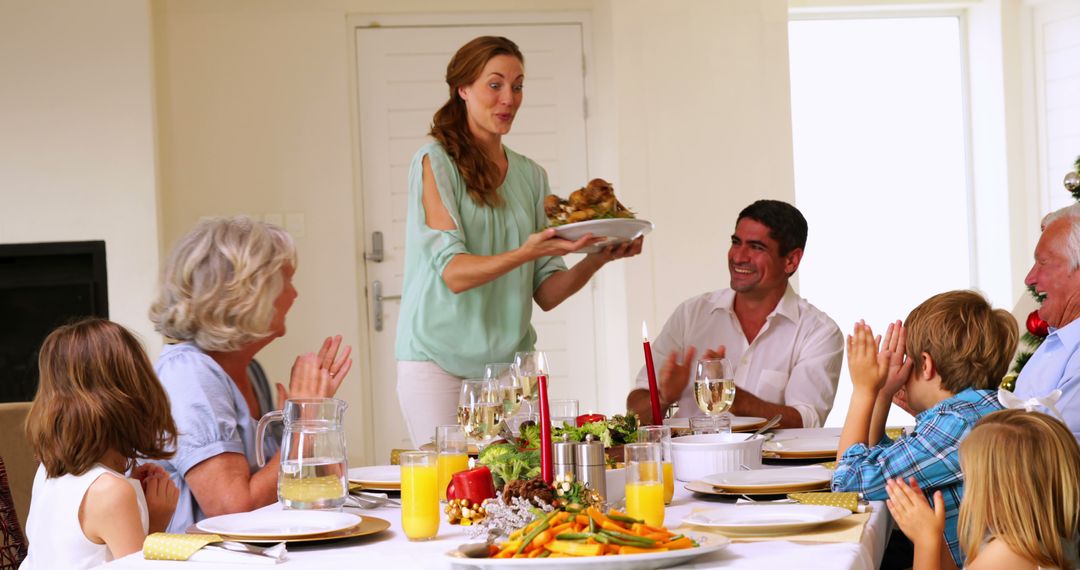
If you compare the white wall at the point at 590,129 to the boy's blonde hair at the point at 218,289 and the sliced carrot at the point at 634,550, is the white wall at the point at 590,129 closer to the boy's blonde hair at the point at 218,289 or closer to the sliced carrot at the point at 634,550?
the boy's blonde hair at the point at 218,289

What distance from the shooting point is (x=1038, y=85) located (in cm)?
651

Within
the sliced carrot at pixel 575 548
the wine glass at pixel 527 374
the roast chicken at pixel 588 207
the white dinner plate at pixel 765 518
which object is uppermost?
the roast chicken at pixel 588 207

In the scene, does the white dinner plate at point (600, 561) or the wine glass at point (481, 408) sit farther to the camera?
the wine glass at point (481, 408)

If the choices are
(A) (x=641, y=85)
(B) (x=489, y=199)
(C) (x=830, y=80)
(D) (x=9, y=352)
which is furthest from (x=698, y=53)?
(D) (x=9, y=352)

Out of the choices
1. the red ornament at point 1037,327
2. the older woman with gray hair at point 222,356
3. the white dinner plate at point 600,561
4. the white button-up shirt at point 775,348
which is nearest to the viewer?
the white dinner plate at point 600,561

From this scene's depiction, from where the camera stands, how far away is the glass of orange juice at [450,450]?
1.90 m

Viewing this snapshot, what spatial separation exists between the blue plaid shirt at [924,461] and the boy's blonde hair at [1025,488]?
0.57ft

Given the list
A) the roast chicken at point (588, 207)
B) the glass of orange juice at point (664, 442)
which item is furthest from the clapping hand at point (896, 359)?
the roast chicken at point (588, 207)

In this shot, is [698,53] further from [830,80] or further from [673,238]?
[830,80]

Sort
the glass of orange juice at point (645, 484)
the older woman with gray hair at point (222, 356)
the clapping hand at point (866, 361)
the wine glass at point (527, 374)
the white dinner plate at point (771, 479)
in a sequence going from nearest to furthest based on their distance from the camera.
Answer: the glass of orange juice at point (645, 484) < the white dinner plate at point (771, 479) < the older woman with gray hair at point (222, 356) < the clapping hand at point (866, 361) < the wine glass at point (527, 374)

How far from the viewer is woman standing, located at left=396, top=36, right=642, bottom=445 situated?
3006 millimetres

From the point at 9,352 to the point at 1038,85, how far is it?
5332 mm

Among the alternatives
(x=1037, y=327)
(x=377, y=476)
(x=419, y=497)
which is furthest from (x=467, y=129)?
(x=1037, y=327)

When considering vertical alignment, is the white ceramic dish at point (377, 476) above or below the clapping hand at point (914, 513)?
above
